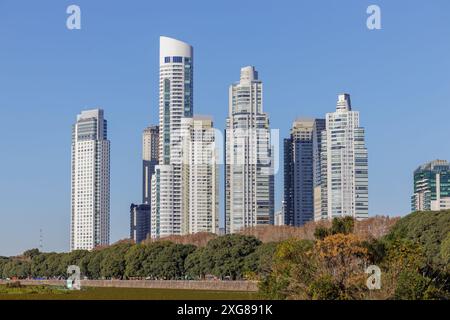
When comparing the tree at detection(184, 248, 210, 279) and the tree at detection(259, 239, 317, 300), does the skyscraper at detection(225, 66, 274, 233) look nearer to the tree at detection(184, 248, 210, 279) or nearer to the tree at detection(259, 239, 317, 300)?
the tree at detection(184, 248, 210, 279)

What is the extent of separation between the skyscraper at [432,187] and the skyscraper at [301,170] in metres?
17.8

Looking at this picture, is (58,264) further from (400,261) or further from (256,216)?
(400,261)

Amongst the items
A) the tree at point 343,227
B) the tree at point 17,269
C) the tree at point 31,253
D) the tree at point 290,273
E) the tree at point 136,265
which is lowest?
the tree at point 17,269

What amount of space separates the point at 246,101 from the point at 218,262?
11090cm

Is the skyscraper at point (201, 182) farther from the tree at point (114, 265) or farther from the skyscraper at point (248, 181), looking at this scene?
the tree at point (114, 265)

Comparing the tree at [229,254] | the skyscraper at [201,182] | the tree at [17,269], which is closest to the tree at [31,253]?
the tree at [17,269]

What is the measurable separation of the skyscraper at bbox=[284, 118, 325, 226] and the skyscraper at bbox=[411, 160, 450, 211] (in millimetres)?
17799

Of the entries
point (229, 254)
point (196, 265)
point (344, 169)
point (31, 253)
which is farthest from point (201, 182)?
point (229, 254)

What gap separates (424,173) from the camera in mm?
180875

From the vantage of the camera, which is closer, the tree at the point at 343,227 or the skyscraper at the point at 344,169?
the tree at the point at 343,227

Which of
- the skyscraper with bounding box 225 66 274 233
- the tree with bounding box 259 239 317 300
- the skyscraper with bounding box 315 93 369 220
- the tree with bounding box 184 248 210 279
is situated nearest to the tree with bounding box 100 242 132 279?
the tree with bounding box 184 248 210 279

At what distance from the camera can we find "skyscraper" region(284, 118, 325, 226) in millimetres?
185875

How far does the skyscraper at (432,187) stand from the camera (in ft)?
564

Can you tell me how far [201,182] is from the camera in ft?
600
